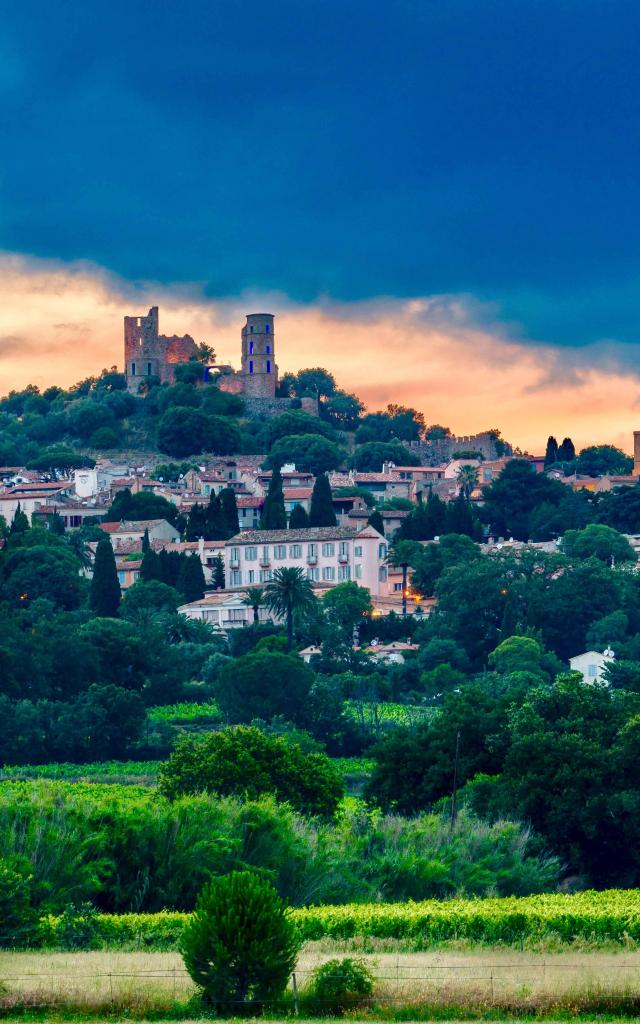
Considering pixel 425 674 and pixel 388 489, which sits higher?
pixel 388 489

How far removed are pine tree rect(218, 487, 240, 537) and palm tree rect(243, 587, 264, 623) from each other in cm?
1121

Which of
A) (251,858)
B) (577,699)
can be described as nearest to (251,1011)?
(251,858)

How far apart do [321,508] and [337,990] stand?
62882 millimetres

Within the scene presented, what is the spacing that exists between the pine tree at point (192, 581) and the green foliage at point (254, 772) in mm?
32135

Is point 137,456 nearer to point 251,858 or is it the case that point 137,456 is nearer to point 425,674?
point 425,674

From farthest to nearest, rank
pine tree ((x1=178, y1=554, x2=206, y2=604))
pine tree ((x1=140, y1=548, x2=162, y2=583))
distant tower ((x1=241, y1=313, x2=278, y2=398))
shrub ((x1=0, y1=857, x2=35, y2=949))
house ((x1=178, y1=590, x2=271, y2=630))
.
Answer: distant tower ((x1=241, y1=313, x2=278, y2=398)), pine tree ((x1=140, y1=548, x2=162, y2=583)), pine tree ((x1=178, y1=554, x2=206, y2=604)), house ((x1=178, y1=590, x2=271, y2=630)), shrub ((x1=0, y1=857, x2=35, y2=949))

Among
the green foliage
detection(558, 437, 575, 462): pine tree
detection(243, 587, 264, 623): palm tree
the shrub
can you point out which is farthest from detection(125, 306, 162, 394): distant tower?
the shrub

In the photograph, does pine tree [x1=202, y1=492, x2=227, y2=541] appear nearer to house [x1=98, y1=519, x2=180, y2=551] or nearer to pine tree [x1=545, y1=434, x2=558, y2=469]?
house [x1=98, y1=519, x2=180, y2=551]

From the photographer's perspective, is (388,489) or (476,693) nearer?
(476,693)

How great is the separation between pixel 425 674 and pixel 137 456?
49.1 meters

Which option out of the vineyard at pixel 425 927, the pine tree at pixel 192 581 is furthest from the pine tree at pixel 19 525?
the vineyard at pixel 425 927

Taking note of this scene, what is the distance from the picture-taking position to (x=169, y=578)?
2859 inches

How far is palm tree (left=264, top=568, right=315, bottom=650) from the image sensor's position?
6481 cm

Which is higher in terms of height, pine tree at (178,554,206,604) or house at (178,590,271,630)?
pine tree at (178,554,206,604)
